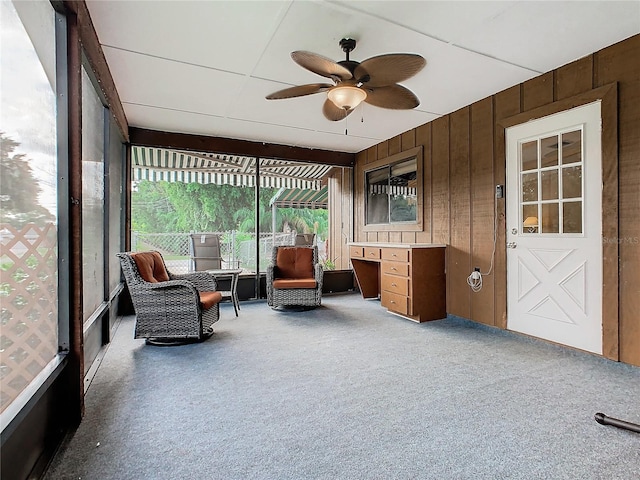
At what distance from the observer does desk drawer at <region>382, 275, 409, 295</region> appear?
164 inches

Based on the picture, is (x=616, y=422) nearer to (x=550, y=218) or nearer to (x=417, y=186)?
(x=550, y=218)

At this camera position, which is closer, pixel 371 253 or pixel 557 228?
pixel 557 228

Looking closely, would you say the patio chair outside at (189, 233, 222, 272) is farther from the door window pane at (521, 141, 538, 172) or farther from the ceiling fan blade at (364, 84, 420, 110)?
the door window pane at (521, 141, 538, 172)

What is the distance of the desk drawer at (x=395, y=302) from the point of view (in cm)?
416

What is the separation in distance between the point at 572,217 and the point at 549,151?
659mm

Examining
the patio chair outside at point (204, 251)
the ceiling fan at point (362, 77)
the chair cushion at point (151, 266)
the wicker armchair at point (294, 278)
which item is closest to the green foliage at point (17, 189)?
the ceiling fan at point (362, 77)

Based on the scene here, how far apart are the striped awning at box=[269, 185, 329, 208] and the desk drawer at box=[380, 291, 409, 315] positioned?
3.63m

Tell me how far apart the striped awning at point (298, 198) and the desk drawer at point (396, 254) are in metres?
3.39

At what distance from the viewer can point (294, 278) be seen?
500 cm

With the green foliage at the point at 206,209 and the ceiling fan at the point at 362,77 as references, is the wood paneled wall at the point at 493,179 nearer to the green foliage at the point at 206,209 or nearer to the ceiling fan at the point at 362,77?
the ceiling fan at the point at 362,77

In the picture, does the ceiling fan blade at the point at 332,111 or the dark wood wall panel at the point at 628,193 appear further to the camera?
the ceiling fan blade at the point at 332,111

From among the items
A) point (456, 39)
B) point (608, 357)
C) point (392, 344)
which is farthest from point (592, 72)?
point (392, 344)

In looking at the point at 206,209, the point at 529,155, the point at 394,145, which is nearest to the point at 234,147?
the point at 394,145

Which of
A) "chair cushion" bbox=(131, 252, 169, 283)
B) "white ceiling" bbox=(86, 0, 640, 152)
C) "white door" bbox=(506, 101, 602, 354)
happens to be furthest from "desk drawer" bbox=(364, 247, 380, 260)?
"chair cushion" bbox=(131, 252, 169, 283)
